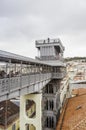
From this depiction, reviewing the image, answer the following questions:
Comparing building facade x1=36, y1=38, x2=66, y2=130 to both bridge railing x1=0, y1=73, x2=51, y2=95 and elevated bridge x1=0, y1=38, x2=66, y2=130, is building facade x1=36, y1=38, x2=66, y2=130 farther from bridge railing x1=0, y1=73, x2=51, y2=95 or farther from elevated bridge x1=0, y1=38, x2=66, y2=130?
bridge railing x1=0, y1=73, x2=51, y2=95

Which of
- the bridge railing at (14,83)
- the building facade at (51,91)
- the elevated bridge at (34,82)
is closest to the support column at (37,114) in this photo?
the elevated bridge at (34,82)

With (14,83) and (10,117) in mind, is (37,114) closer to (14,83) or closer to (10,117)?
(14,83)

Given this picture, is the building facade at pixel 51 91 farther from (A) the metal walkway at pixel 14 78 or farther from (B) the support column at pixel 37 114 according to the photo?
(A) the metal walkway at pixel 14 78

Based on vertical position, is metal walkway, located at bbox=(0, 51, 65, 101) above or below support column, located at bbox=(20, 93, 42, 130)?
above

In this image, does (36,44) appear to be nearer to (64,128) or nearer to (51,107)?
(51,107)

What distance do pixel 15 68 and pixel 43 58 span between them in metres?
12.9

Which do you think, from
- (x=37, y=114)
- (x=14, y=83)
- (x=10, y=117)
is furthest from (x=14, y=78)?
(x=10, y=117)

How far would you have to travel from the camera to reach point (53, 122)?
21.3m

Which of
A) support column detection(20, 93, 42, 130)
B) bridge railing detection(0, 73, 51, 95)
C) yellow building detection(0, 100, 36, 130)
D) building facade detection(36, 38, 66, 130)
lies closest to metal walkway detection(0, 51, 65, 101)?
bridge railing detection(0, 73, 51, 95)

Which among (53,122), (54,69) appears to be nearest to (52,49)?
(54,69)

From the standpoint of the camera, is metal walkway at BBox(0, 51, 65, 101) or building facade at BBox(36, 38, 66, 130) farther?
building facade at BBox(36, 38, 66, 130)

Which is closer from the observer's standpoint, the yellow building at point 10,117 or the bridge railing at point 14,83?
the bridge railing at point 14,83

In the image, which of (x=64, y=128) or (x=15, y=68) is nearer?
(x=15, y=68)

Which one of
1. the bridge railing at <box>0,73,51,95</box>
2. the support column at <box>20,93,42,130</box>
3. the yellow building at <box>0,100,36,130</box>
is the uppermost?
the bridge railing at <box>0,73,51,95</box>
